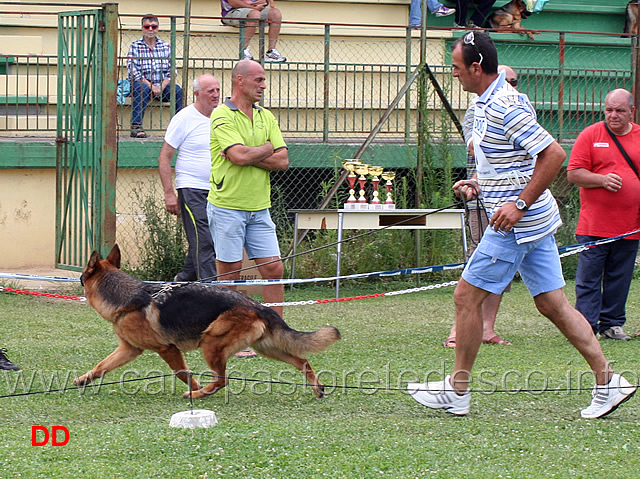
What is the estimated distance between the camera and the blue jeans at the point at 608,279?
7727 millimetres

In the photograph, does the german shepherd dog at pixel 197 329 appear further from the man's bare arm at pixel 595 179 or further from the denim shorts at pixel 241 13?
the denim shorts at pixel 241 13

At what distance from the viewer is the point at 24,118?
11.5 meters

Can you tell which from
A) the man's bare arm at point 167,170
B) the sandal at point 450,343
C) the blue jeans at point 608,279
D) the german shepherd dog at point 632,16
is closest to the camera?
the sandal at point 450,343

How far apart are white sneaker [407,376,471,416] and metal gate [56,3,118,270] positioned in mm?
5140

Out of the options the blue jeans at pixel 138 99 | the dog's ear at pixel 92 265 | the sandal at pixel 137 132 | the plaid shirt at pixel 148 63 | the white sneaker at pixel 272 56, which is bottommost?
the dog's ear at pixel 92 265

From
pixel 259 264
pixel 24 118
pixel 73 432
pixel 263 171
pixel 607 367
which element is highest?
pixel 24 118

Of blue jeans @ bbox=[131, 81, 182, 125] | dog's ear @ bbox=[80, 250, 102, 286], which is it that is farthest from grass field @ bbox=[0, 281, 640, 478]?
blue jeans @ bbox=[131, 81, 182, 125]

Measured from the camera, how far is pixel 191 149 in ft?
27.2

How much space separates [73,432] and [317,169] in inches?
324

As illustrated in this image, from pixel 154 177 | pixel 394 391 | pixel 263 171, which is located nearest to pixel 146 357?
pixel 263 171

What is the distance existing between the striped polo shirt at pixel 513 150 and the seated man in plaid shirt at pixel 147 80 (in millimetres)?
7128

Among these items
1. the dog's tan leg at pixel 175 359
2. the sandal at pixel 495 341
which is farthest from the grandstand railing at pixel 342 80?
the dog's tan leg at pixel 175 359

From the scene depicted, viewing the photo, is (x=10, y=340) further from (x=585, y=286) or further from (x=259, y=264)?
(x=585, y=286)

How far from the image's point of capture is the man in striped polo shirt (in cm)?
471
